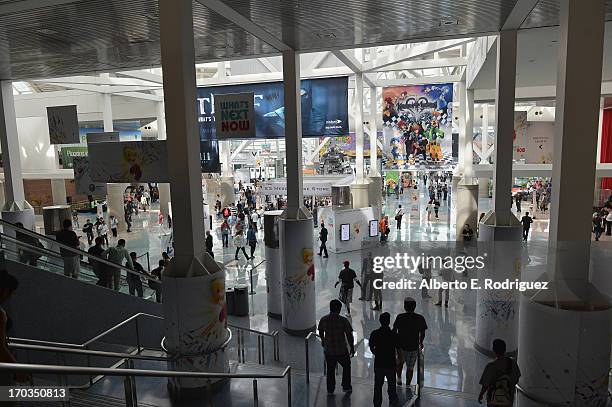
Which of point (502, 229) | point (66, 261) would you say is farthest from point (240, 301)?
point (502, 229)

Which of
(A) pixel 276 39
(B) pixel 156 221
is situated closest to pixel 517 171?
Result: (A) pixel 276 39

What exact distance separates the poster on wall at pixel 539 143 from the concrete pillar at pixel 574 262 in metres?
26.9

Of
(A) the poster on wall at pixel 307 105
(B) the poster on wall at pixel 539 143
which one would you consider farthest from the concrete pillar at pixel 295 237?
(B) the poster on wall at pixel 539 143

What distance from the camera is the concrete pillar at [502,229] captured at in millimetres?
7891

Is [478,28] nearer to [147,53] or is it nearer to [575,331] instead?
[575,331]

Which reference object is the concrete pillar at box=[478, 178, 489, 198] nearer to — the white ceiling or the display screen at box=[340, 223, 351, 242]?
the white ceiling

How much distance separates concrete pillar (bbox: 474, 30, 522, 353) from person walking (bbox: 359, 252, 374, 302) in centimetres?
197

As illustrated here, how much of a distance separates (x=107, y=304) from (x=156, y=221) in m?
16.8

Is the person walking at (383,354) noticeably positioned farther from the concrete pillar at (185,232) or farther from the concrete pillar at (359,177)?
the concrete pillar at (359,177)

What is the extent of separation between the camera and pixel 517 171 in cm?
1448

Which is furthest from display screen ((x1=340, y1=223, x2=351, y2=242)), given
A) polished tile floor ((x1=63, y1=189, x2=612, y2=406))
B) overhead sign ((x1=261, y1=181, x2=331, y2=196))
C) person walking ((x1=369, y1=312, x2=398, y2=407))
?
person walking ((x1=369, y1=312, x2=398, y2=407))

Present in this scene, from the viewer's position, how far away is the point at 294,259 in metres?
9.17

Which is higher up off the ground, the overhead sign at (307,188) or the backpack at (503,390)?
the overhead sign at (307,188)

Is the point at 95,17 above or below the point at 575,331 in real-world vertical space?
above
